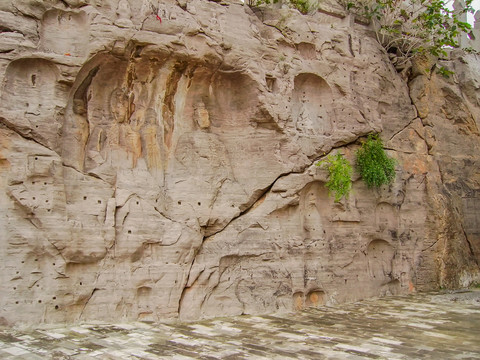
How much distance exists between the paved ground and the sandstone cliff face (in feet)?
2.19

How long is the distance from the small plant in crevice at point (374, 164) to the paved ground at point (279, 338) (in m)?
2.82

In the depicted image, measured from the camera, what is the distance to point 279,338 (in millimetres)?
6754

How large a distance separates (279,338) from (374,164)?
4.97 m

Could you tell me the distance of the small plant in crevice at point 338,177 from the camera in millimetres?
9656

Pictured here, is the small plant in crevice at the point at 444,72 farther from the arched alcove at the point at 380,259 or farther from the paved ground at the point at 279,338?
the paved ground at the point at 279,338

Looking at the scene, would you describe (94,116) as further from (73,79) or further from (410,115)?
(410,115)

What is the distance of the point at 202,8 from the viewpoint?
358 inches

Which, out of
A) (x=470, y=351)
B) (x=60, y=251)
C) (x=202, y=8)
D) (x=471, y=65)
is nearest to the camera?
(x=470, y=351)

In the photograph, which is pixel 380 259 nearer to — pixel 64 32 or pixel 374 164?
pixel 374 164

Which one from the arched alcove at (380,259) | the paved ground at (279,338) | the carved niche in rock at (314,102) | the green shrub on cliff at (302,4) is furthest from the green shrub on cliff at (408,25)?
the paved ground at (279,338)

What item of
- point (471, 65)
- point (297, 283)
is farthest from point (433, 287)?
point (471, 65)

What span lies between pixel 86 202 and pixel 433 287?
25.3 ft

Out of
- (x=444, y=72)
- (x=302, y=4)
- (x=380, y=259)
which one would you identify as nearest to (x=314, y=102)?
(x=302, y=4)

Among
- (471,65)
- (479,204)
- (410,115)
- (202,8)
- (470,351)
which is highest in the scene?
(471,65)
